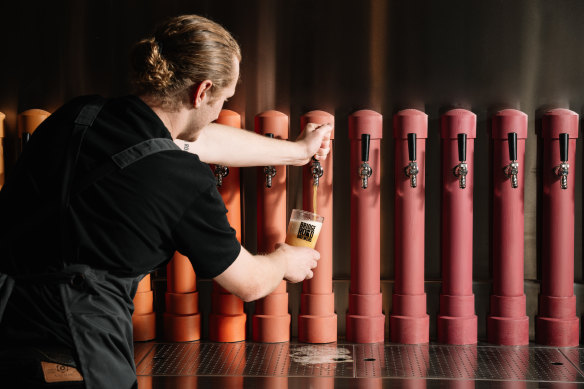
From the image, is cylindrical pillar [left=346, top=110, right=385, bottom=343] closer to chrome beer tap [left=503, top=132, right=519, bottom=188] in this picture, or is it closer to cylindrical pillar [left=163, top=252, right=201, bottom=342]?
chrome beer tap [left=503, top=132, right=519, bottom=188]

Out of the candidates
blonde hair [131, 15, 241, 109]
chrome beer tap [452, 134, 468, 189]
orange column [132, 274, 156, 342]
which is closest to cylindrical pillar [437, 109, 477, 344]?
chrome beer tap [452, 134, 468, 189]

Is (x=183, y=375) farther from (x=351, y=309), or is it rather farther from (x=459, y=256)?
(x=459, y=256)

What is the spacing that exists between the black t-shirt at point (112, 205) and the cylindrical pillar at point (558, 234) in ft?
5.83

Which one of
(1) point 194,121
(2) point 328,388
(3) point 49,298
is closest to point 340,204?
(2) point 328,388

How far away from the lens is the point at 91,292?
4.50 feet

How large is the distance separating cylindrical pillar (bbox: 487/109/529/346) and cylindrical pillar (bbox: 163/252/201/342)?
4.24 feet

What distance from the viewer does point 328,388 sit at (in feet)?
7.36

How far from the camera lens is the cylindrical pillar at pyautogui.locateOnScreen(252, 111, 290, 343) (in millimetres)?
2719

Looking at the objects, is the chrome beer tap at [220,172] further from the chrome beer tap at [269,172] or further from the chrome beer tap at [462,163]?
the chrome beer tap at [462,163]

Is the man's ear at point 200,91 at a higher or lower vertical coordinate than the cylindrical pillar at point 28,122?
lower

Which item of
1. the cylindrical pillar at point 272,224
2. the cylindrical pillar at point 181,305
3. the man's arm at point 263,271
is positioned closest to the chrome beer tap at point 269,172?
the cylindrical pillar at point 272,224

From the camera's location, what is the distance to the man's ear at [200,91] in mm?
1485

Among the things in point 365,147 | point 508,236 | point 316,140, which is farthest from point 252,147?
point 508,236

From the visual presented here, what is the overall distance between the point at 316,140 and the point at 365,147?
0.26 m
